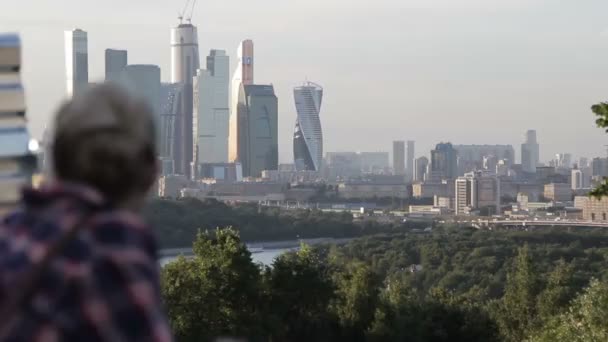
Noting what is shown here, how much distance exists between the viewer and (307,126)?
573 ft

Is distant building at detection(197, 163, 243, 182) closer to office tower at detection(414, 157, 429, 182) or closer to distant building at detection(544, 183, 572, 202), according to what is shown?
office tower at detection(414, 157, 429, 182)

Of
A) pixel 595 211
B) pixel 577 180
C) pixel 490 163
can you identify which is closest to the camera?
pixel 595 211

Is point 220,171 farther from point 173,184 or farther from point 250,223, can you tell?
point 250,223

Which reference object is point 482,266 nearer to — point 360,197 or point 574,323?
point 574,323

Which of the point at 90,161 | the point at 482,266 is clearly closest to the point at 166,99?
the point at 482,266

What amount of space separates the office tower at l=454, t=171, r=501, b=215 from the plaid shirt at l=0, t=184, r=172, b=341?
431 ft

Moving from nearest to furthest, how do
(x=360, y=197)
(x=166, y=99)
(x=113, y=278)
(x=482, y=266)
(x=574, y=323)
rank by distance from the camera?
(x=113, y=278), (x=574, y=323), (x=482, y=266), (x=360, y=197), (x=166, y=99)

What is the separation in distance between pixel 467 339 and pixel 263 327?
14.3 feet

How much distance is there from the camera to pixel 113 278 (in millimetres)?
1413

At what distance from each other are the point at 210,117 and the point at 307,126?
Answer: 14141mm

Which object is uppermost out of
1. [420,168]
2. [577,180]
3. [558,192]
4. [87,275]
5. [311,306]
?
[87,275]

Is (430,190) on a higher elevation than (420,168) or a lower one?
lower

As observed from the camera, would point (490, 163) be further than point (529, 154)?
No

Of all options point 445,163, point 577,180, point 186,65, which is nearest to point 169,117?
point 186,65
